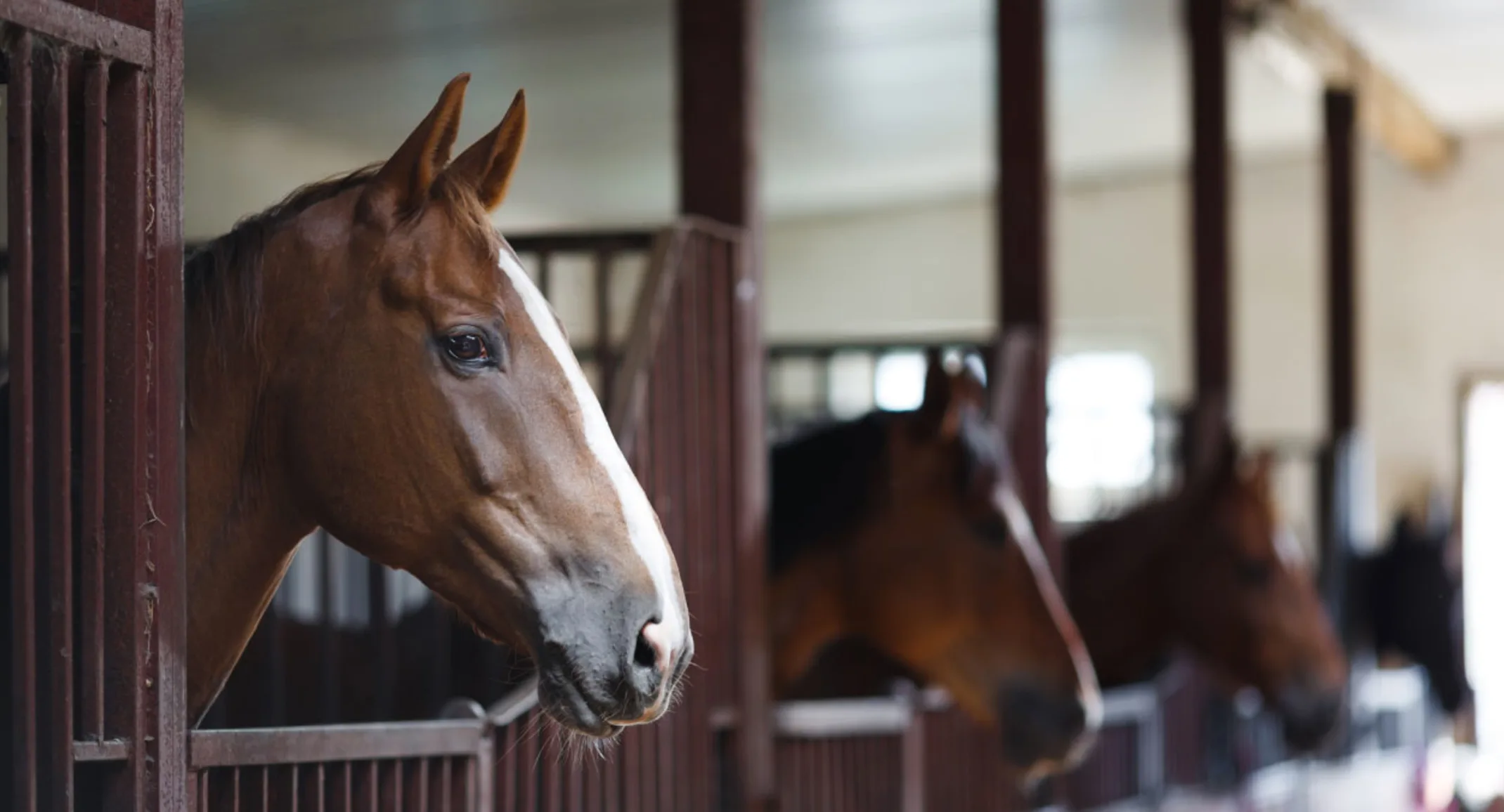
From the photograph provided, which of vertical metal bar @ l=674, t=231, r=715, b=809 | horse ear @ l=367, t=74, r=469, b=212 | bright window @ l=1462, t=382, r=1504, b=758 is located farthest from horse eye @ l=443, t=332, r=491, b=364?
bright window @ l=1462, t=382, r=1504, b=758

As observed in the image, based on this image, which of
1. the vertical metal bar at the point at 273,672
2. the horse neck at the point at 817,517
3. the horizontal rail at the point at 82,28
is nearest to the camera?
the horizontal rail at the point at 82,28

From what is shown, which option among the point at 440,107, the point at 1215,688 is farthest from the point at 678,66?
the point at 1215,688

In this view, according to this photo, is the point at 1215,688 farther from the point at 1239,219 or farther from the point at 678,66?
the point at 1239,219

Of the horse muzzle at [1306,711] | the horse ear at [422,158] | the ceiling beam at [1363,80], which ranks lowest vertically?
the horse muzzle at [1306,711]

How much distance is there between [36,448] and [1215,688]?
15.4 ft

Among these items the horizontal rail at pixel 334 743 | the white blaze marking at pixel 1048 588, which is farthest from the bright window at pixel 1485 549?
the horizontal rail at pixel 334 743

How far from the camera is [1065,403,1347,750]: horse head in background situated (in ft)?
17.2

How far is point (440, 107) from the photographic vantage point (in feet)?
5.66

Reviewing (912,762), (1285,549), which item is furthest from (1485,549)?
(912,762)

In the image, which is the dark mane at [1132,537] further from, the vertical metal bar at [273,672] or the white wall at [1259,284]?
the white wall at [1259,284]

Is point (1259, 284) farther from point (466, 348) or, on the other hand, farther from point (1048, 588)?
point (466, 348)

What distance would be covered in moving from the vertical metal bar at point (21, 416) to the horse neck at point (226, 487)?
0.70ft

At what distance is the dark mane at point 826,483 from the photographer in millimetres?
3828

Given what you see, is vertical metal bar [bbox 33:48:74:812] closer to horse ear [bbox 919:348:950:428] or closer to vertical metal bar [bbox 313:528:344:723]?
vertical metal bar [bbox 313:528:344:723]
